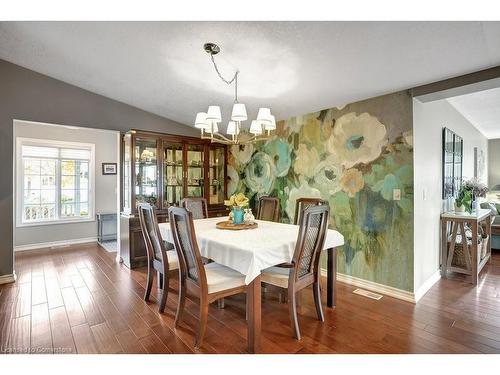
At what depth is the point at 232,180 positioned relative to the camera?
497 cm

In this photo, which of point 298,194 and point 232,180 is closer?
point 298,194

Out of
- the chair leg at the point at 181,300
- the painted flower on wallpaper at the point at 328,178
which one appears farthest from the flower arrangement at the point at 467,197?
the chair leg at the point at 181,300

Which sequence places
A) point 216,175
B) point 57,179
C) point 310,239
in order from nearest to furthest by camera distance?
point 310,239
point 216,175
point 57,179

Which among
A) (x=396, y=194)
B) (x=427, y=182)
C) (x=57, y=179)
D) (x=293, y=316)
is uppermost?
(x=57, y=179)

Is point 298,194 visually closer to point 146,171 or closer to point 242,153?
point 242,153

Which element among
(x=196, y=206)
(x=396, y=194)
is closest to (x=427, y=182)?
(x=396, y=194)

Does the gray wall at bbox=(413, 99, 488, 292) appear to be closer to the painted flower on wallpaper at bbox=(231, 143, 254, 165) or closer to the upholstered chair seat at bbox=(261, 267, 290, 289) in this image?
the upholstered chair seat at bbox=(261, 267, 290, 289)

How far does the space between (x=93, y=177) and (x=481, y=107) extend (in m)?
7.00

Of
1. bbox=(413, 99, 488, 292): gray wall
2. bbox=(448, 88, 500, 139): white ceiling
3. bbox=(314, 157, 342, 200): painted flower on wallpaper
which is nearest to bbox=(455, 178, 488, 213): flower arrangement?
bbox=(413, 99, 488, 292): gray wall

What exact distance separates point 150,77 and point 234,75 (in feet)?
3.56

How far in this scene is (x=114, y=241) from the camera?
18.2ft

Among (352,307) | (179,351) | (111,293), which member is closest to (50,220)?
(111,293)

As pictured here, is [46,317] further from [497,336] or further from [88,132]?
[88,132]

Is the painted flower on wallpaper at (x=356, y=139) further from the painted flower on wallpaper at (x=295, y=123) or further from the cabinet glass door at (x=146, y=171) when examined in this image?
the cabinet glass door at (x=146, y=171)
